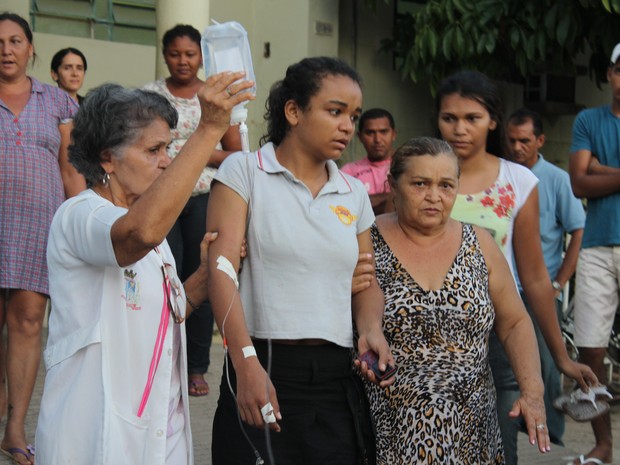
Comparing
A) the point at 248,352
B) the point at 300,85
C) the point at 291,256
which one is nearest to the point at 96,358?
the point at 248,352

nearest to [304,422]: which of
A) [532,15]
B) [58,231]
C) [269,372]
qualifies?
[269,372]

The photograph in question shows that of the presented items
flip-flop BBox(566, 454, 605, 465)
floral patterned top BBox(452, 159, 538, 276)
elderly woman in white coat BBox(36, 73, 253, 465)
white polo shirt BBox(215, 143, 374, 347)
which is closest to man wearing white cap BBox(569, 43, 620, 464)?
flip-flop BBox(566, 454, 605, 465)

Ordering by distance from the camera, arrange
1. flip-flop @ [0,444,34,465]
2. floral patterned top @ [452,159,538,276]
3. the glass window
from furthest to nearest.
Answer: the glass window → flip-flop @ [0,444,34,465] → floral patterned top @ [452,159,538,276]

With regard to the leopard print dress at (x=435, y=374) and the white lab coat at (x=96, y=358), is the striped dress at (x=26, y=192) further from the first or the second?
the white lab coat at (x=96, y=358)

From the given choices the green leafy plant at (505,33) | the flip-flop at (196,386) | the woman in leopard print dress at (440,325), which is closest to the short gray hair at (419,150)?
the woman in leopard print dress at (440,325)

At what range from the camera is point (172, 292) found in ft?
10.4

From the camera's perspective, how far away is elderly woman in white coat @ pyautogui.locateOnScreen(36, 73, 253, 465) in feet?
9.32

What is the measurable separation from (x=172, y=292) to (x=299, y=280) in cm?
54

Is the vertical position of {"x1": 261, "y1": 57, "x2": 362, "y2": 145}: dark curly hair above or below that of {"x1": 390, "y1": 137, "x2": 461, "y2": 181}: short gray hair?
above

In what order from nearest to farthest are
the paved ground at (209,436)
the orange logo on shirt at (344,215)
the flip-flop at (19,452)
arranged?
the orange logo on shirt at (344,215) → the flip-flop at (19,452) → the paved ground at (209,436)

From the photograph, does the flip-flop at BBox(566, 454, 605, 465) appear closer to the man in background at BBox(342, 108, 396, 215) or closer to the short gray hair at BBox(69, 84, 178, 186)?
the man in background at BBox(342, 108, 396, 215)

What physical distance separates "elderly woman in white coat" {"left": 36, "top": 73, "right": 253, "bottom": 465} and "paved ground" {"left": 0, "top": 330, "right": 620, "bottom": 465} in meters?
2.50

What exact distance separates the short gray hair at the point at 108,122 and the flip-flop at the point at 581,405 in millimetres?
2499

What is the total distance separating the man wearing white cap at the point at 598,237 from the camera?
19.5 ft
